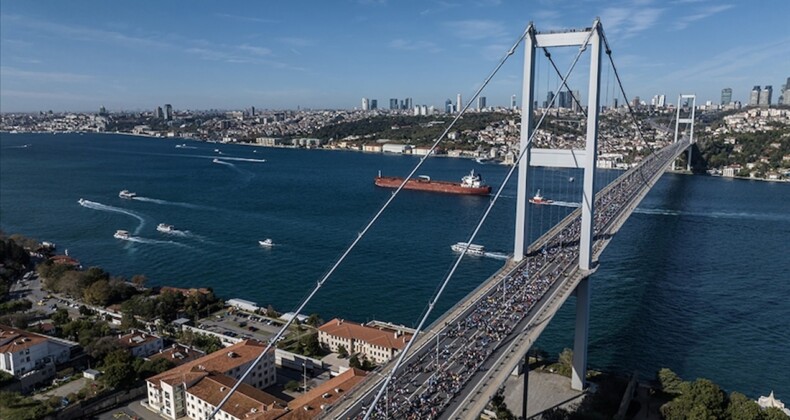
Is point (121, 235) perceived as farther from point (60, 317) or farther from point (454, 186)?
point (454, 186)

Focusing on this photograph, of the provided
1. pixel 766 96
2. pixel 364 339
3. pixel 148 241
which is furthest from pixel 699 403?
pixel 766 96

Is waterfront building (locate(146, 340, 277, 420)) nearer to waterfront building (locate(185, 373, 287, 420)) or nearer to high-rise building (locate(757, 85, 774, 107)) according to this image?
waterfront building (locate(185, 373, 287, 420))

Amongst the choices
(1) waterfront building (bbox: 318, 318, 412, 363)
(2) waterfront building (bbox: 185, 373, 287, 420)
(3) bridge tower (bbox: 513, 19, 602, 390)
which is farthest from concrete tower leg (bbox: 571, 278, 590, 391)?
(2) waterfront building (bbox: 185, 373, 287, 420)

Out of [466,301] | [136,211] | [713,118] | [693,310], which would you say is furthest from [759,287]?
[713,118]

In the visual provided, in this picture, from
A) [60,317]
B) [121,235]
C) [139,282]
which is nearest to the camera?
[60,317]

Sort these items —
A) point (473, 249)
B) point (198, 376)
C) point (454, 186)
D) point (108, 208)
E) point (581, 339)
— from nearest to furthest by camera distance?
point (198, 376) < point (581, 339) < point (473, 249) < point (108, 208) < point (454, 186)

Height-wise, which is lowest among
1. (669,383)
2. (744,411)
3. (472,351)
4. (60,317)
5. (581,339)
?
(60,317)
